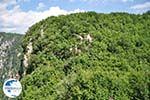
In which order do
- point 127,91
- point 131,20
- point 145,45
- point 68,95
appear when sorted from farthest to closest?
point 131,20 < point 145,45 < point 127,91 < point 68,95

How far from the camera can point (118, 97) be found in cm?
8694

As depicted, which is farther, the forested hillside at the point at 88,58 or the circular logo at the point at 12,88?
the forested hillside at the point at 88,58

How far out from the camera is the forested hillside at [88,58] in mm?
87250

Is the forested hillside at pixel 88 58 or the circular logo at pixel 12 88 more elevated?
the circular logo at pixel 12 88

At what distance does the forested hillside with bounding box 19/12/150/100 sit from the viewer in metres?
87.2

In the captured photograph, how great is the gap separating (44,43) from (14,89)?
98.7 m

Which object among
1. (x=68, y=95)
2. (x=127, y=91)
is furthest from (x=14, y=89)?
(x=127, y=91)

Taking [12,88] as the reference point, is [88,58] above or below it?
below

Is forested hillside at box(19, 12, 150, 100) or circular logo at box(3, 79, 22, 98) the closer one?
circular logo at box(3, 79, 22, 98)

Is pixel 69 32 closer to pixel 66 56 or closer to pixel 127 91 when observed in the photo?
pixel 66 56

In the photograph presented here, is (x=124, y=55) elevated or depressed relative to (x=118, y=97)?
elevated

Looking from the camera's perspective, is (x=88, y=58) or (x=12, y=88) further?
(x=88, y=58)

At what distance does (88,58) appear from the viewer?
336 ft

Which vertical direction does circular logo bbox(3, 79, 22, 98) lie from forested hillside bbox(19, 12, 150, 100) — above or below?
above
